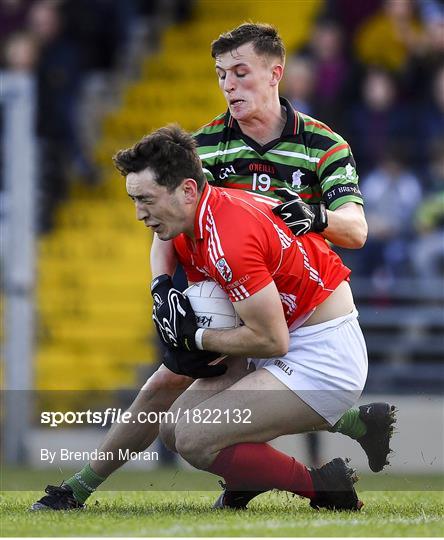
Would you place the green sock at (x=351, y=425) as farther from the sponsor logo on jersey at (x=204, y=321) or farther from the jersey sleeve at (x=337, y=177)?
the jersey sleeve at (x=337, y=177)

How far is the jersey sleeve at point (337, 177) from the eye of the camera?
22.1 ft

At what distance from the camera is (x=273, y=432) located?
21.4 ft

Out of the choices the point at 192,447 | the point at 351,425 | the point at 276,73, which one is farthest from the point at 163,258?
the point at 351,425

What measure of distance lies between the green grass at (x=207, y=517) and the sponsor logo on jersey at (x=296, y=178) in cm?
141

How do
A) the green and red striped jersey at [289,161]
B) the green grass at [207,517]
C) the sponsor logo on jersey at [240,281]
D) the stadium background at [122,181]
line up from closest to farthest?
the green grass at [207,517], the sponsor logo on jersey at [240,281], the green and red striped jersey at [289,161], the stadium background at [122,181]

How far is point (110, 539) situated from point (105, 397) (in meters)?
6.88

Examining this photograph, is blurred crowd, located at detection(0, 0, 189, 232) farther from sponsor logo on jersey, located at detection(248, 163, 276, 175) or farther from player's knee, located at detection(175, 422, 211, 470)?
player's knee, located at detection(175, 422, 211, 470)

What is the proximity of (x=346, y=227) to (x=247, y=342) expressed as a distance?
2.39 ft

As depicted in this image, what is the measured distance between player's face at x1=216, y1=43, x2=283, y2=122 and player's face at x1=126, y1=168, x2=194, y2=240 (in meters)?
0.65

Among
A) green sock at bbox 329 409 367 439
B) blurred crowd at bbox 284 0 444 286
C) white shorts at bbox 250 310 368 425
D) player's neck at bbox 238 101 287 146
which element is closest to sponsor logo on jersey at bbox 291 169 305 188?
player's neck at bbox 238 101 287 146

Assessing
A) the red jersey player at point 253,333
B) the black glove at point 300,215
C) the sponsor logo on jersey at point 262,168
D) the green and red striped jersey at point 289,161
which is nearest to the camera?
the red jersey player at point 253,333

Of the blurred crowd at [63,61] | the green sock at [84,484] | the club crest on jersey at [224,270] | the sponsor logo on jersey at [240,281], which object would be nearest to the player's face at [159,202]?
the club crest on jersey at [224,270]

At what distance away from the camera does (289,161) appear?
Result: 6863mm

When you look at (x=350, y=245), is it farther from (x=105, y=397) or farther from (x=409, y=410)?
(x=105, y=397)
